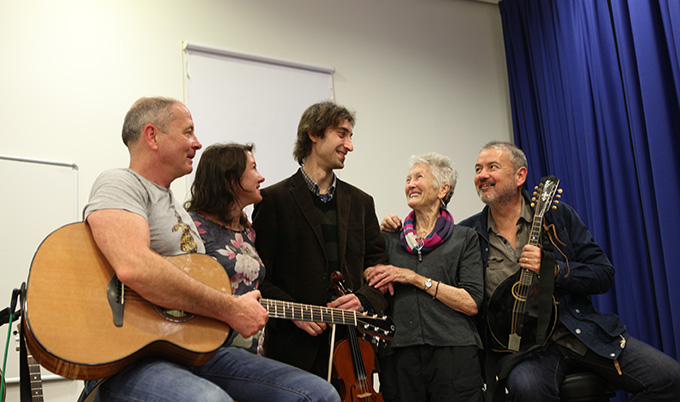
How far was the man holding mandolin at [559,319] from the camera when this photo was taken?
2820mm

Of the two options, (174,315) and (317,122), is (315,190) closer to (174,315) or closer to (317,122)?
(317,122)

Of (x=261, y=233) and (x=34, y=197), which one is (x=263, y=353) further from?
(x=34, y=197)

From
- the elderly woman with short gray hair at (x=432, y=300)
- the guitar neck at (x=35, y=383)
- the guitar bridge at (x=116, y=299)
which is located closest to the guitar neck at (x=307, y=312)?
the elderly woman with short gray hair at (x=432, y=300)

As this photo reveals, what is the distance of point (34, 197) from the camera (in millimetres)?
3584

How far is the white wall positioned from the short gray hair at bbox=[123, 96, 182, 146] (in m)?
1.86

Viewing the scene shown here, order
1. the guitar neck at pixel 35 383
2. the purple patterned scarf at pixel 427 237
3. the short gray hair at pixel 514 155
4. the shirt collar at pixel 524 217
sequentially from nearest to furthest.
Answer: the guitar neck at pixel 35 383
the purple patterned scarf at pixel 427 237
the shirt collar at pixel 524 217
the short gray hair at pixel 514 155

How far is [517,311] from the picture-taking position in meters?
2.90

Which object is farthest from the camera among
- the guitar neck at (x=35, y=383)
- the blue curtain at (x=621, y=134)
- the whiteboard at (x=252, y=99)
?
the whiteboard at (x=252, y=99)

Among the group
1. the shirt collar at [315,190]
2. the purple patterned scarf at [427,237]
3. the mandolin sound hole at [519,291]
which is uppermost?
the shirt collar at [315,190]

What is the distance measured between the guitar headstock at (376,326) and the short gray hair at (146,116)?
1.20 metres

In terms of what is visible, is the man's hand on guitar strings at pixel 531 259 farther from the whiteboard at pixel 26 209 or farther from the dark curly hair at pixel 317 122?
the whiteboard at pixel 26 209

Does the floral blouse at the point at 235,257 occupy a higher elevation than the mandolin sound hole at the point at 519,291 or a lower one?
higher

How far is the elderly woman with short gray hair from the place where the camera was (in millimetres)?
2766

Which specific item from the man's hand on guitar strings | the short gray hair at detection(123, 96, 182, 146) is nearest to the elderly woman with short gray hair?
the man's hand on guitar strings
